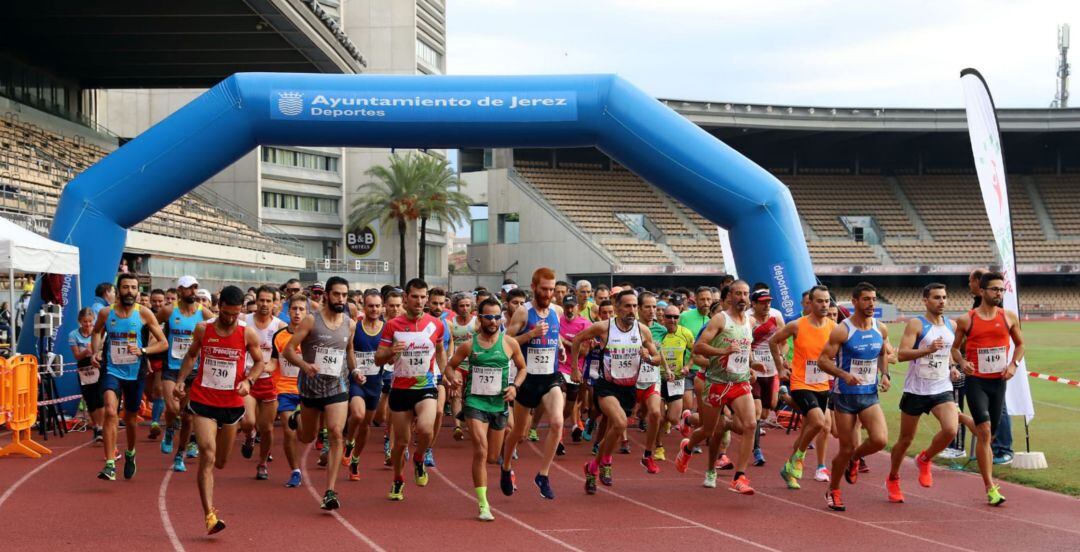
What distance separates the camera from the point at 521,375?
10211 millimetres

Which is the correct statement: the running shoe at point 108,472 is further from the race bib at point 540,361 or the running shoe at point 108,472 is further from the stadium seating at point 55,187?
the stadium seating at point 55,187

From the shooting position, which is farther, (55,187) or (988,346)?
(55,187)

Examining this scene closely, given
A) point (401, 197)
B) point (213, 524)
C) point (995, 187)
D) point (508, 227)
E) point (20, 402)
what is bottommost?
point (213, 524)

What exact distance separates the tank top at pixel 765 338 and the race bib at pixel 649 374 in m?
1.03

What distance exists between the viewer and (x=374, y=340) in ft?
36.9

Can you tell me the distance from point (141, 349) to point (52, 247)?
4.50 m

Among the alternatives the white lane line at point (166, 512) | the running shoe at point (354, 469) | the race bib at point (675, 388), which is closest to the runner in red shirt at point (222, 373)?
the white lane line at point (166, 512)

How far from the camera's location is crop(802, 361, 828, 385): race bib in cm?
1117

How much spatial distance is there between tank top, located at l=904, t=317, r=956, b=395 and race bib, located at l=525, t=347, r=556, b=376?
327 centimetres

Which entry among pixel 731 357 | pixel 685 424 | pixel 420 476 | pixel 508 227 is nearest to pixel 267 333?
pixel 420 476

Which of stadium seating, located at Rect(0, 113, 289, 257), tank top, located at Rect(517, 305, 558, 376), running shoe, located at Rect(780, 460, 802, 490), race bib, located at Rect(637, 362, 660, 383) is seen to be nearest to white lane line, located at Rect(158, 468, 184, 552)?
tank top, located at Rect(517, 305, 558, 376)

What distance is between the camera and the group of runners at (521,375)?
998 centimetres

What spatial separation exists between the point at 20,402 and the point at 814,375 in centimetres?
955

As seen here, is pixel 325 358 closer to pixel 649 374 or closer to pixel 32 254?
pixel 649 374
